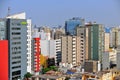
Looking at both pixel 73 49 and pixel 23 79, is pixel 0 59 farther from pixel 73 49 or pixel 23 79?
pixel 73 49

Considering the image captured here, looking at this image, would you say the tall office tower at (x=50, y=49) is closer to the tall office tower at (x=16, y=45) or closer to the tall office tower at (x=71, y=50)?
the tall office tower at (x=71, y=50)

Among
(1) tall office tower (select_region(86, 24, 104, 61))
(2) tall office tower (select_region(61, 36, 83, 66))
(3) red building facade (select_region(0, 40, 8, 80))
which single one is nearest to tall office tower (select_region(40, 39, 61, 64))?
(2) tall office tower (select_region(61, 36, 83, 66))

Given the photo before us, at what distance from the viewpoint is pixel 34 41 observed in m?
7.21

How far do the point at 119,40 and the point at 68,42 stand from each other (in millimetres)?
3843

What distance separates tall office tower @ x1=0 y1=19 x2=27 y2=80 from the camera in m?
5.89

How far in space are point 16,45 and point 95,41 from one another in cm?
288

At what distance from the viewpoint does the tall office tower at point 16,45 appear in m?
5.89

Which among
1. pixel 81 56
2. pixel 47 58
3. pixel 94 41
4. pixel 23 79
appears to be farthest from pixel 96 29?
pixel 23 79

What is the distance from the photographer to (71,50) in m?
8.19

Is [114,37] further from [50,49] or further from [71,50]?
[71,50]

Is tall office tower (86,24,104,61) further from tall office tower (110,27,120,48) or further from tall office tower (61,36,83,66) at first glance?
tall office tower (110,27,120,48)

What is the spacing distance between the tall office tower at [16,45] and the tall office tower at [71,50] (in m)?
2.03

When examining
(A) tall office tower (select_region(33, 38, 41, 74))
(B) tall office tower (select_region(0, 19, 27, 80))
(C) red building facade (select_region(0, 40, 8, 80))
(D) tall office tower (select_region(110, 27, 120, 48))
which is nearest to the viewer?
(C) red building facade (select_region(0, 40, 8, 80))

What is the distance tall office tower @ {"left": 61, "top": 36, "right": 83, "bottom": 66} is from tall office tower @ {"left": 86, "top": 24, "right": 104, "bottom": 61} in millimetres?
326
